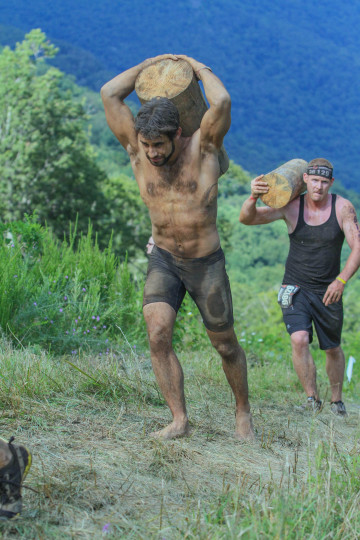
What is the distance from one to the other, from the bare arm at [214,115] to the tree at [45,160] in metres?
23.0

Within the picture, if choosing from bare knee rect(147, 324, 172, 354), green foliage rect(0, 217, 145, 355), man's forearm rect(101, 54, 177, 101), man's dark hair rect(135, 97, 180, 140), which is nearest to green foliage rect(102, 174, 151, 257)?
green foliage rect(0, 217, 145, 355)

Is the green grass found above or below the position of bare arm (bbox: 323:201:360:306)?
below

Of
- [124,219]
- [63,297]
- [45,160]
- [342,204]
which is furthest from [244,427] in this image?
[124,219]

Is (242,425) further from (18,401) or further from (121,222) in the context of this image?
(121,222)

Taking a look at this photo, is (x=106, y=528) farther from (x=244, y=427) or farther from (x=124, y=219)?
(x=124, y=219)

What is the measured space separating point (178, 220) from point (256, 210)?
1.73m

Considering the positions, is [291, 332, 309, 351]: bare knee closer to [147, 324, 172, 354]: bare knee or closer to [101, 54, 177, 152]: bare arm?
[147, 324, 172, 354]: bare knee

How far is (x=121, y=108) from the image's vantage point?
4547mm

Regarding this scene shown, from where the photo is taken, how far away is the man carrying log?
20.2ft

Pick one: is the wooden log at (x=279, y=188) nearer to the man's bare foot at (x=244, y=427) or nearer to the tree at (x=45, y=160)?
the man's bare foot at (x=244, y=427)

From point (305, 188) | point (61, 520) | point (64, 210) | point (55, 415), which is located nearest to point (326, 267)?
point (305, 188)

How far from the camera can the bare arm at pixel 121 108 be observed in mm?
4500

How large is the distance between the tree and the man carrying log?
2122 centimetres

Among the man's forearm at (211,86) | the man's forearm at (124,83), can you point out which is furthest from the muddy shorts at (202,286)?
the man's forearm at (124,83)
